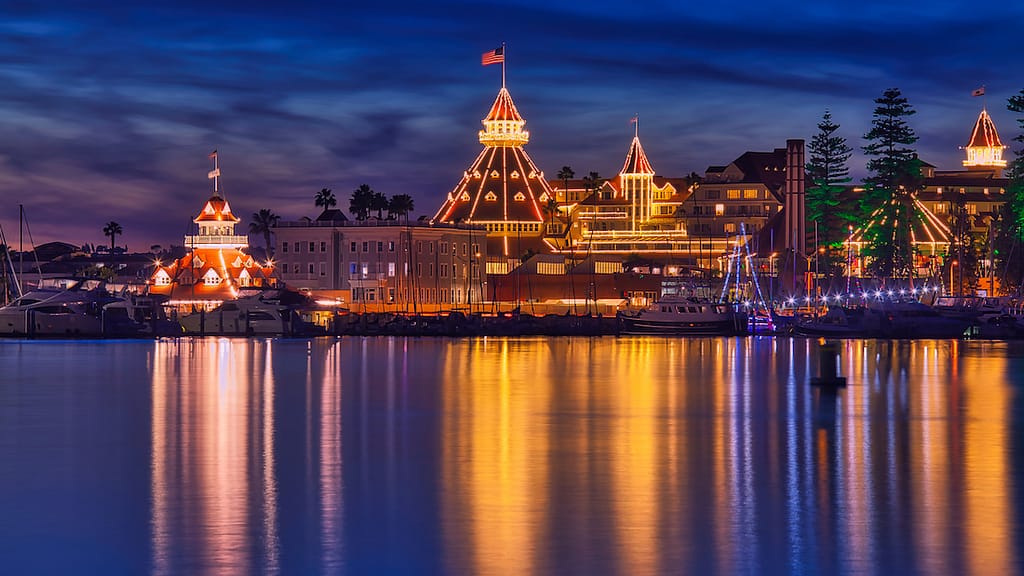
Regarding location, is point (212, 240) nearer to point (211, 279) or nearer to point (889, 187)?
point (211, 279)

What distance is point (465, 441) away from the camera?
37094 mm

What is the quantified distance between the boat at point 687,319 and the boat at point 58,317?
41.4 metres

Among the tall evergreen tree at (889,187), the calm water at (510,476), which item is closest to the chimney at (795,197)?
the tall evergreen tree at (889,187)

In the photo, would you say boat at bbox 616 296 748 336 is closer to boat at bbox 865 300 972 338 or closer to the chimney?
boat at bbox 865 300 972 338

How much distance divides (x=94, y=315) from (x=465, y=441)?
296ft

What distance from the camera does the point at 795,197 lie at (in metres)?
162

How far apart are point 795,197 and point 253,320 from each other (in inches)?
2316

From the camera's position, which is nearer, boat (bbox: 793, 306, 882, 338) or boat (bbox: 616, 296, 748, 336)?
boat (bbox: 793, 306, 882, 338)

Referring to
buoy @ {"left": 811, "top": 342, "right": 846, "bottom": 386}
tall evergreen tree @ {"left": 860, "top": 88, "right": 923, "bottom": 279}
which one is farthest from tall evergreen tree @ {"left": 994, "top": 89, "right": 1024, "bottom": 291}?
buoy @ {"left": 811, "top": 342, "right": 846, "bottom": 386}

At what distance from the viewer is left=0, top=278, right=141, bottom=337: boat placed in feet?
395

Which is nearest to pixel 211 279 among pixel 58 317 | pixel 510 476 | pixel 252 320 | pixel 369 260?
pixel 369 260

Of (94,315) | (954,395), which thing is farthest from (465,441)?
(94,315)

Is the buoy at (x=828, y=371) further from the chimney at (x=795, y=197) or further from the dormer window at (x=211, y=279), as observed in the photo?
the dormer window at (x=211, y=279)

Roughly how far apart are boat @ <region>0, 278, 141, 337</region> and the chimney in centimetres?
6750
